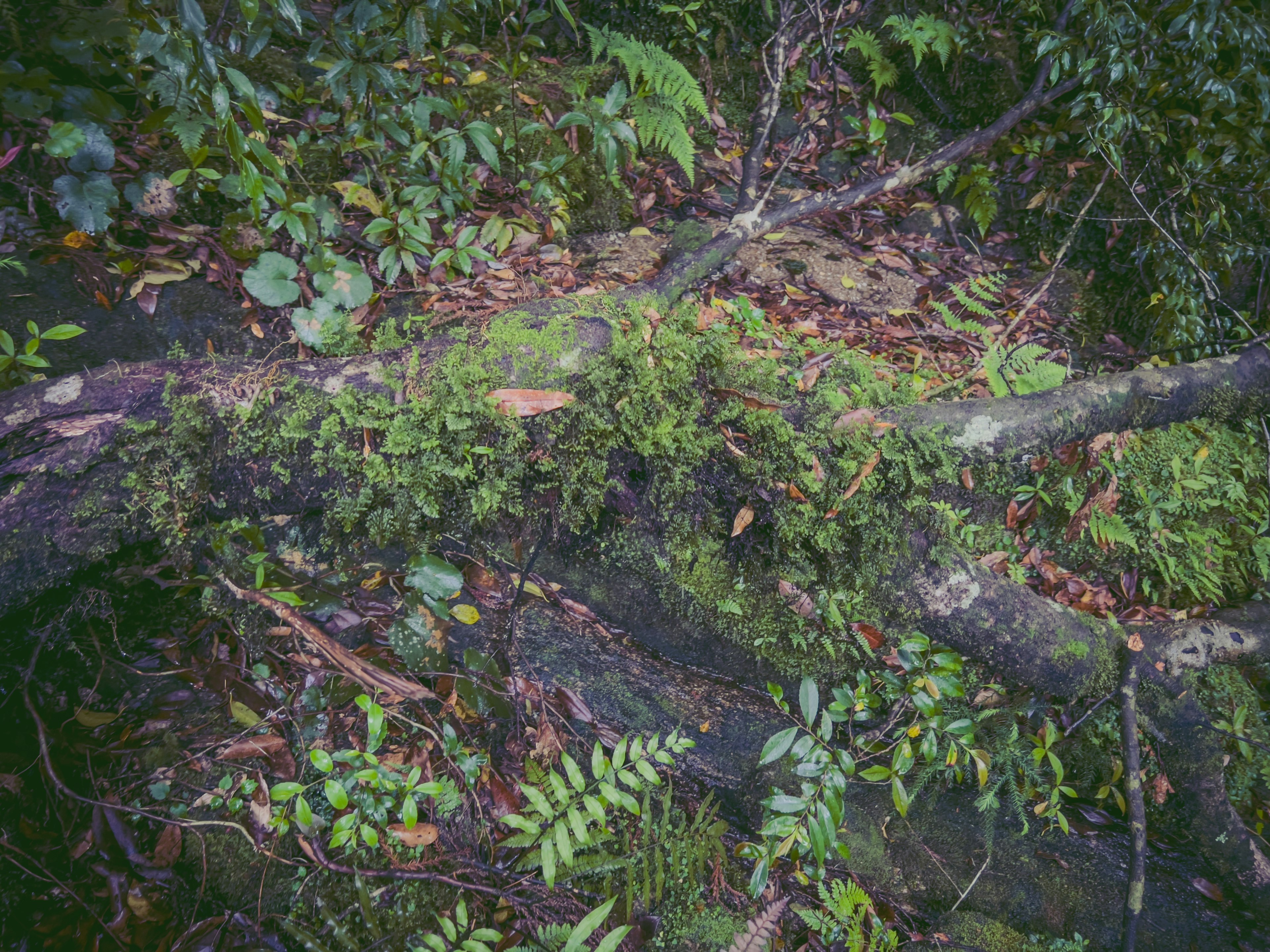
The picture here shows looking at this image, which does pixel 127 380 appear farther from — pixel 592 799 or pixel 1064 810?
pixel 1064 810

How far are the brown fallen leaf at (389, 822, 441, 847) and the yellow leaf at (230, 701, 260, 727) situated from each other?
0.69 m

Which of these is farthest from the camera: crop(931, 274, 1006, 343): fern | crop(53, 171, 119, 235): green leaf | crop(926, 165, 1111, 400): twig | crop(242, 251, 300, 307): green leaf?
crop(926, 165, 1111, 400): twig

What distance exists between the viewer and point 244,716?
2281 mm

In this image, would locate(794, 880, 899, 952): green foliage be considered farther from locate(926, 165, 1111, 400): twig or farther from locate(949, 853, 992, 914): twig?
locate(926, 165, 1111, 400): twig

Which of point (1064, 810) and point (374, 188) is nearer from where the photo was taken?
point (1064, 810)

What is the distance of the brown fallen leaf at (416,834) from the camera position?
2.13 metres

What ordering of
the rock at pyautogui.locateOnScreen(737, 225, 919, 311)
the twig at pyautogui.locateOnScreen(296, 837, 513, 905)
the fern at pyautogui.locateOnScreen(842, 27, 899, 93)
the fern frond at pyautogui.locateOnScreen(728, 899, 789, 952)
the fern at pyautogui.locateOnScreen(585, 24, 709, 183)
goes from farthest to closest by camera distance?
1. the fern at pyautogui.locateOnScreen(842, 27, 899, 93)
2. the rock at pyautogui.locateOnScreen(737, 225, 919, 311)
3. the fern at pyautogui.locateOnScreen(585, 24, 709, 183)
4. the twig at pyautogui.locateOnScreen(296, 837, 513, 905)
5. the fern frond at pyautogui.locateOnScreen(728, 899, 789, 952)

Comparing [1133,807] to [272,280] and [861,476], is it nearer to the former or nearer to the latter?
[861,476]

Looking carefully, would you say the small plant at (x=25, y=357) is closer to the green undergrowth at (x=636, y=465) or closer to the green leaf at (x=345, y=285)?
the green undergrowth at (x=636, y=465)

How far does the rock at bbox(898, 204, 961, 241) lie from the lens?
4656 millimetres

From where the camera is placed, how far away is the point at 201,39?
1649mm

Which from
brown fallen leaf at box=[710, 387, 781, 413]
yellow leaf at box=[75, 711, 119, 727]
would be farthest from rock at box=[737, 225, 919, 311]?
yellow leaf at box=[75, 711, 119, 727]

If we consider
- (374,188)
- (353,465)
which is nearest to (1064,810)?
(353,465)

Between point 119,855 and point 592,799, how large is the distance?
166 cm
